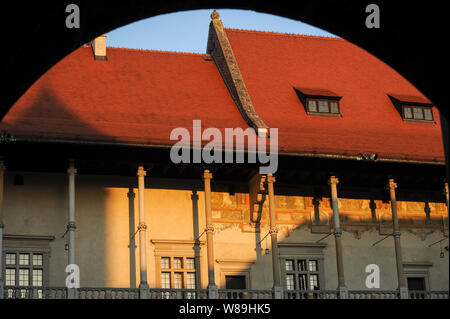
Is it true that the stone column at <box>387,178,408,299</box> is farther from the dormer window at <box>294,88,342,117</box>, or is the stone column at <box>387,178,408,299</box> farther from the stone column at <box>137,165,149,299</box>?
the stone column at <box>137,165,149,299</box>

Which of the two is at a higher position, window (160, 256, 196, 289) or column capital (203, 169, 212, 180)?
column capital (203, 169, 212, 180)

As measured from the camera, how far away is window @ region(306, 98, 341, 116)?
973 inches

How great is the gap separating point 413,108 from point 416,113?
186 millimetres

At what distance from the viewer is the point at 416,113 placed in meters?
25.7

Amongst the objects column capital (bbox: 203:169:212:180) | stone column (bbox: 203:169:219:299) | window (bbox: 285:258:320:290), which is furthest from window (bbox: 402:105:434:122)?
stone column (bbox: 203:169:219:299)

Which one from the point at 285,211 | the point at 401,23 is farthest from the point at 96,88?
the point at 401,23

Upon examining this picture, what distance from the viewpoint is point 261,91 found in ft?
81.9

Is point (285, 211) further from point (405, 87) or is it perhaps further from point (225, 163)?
point (405, 87)

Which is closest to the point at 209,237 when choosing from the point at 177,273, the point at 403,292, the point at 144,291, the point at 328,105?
the point at 177,273

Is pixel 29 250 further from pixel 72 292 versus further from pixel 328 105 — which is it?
pixel 328 105

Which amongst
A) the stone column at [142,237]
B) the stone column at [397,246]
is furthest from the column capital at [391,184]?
the stone column at [142,237]

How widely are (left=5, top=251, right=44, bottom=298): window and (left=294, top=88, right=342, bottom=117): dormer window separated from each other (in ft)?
28.4

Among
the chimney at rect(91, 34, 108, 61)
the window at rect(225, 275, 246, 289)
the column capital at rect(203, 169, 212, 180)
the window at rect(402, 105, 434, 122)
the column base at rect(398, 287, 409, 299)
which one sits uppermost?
the chimney at rect(91, 34, 108, 61)

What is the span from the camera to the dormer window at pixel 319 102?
81.3 ft
